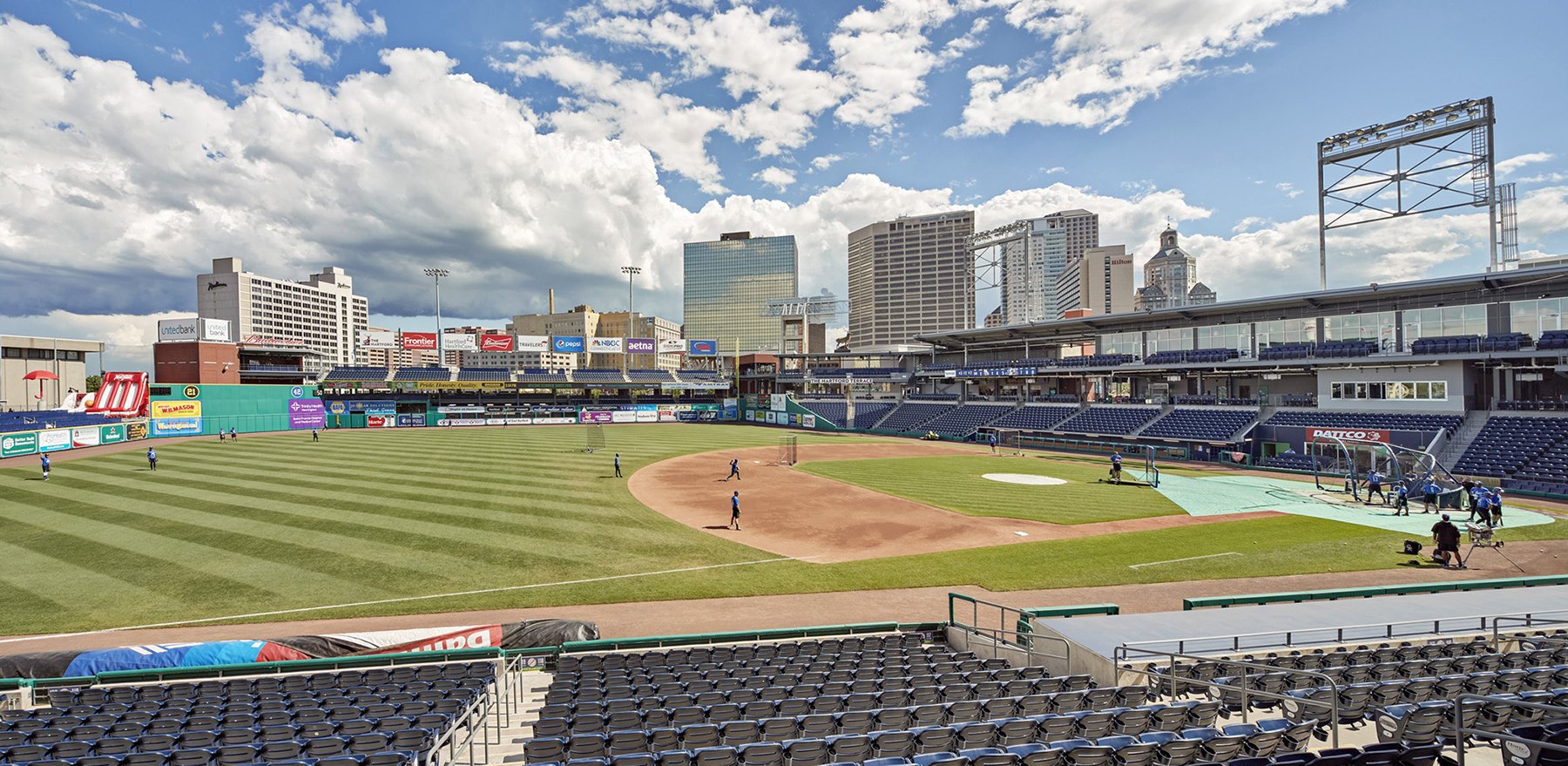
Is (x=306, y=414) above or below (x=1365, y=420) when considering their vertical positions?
above

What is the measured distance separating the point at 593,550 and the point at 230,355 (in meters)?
72.9

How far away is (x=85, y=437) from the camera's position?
168 feet

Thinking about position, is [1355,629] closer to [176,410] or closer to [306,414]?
[176,410]

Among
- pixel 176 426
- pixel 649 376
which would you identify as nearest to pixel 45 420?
pixel 176 426

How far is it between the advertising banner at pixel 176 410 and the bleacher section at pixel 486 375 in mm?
27951

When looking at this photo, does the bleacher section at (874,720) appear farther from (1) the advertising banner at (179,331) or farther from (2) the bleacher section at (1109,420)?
(1) the advertising banner at (179,331)

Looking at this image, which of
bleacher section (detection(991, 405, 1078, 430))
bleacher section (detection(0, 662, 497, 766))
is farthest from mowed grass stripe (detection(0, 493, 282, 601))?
bleacher section (detection(991, 405, 1078, 430))

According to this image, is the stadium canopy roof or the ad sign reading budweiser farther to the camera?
the ad sign reading budweiser

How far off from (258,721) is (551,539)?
1526cm

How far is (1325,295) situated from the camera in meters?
44.2

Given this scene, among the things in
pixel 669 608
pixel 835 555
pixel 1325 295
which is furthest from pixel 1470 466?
pixel 669 608

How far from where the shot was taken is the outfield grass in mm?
28672

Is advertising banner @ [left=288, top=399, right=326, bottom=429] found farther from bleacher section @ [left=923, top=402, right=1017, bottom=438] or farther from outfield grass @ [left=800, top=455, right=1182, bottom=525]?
bleacher section @ [left=923, top=402, right=1017, bottom=438]

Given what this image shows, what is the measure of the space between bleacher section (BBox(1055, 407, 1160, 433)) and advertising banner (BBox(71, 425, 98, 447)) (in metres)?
81.4
